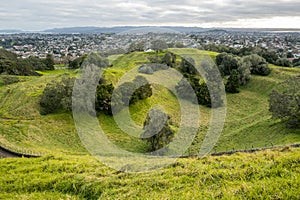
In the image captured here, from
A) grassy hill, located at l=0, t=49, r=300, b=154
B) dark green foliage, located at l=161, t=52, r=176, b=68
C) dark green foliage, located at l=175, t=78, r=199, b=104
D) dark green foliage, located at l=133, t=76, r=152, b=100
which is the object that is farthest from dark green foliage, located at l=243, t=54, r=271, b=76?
dark green foliage, located at l=133, t=76, r=152, b=100

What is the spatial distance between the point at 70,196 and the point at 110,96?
974 inches

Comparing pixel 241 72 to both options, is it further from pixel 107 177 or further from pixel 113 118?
pixel 107 177

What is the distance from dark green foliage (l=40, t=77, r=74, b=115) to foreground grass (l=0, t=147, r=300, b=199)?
68.0ft

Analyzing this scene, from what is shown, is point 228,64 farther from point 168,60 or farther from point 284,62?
point 284,62

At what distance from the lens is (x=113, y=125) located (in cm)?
2986

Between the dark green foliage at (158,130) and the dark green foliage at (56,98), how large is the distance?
38.9 ft

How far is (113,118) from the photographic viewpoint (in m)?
31.6

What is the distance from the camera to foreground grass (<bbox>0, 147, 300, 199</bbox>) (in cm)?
639

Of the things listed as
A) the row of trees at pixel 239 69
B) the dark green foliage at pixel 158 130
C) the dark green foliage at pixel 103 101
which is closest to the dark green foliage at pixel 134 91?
the dark green foliage at pixel 103 101

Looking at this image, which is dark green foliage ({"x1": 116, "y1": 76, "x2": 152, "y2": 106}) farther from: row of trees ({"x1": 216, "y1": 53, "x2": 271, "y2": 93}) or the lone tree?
row of trees ({"x1": 216, "y1": 53, "x2": 271, "y2": 93})

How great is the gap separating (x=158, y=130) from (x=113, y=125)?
8.49m

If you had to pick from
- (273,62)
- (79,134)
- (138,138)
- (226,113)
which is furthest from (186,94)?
(273,62)

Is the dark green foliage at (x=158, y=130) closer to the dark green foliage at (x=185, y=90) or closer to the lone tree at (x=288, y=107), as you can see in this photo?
the lone tree at (x=288, y=107)

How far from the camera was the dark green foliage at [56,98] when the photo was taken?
30.5m
